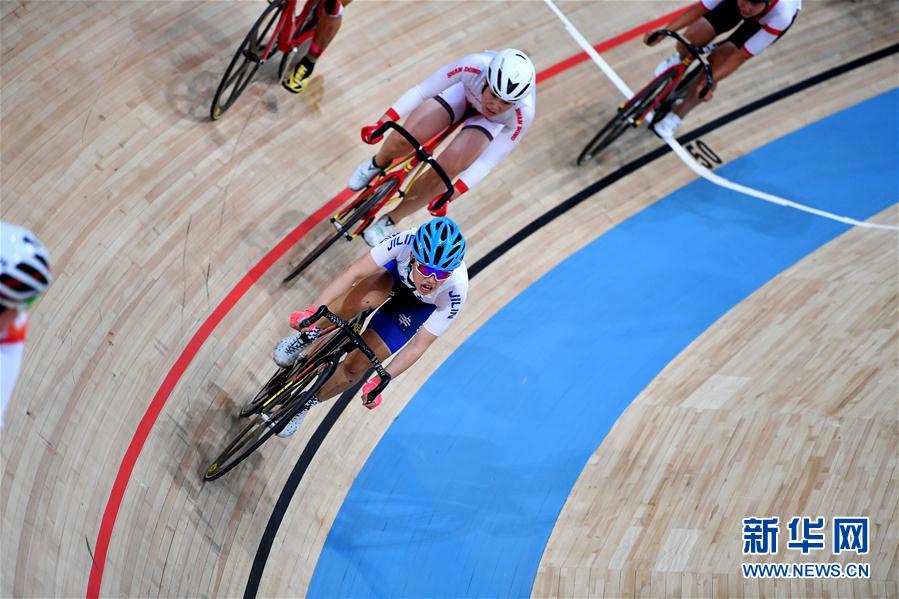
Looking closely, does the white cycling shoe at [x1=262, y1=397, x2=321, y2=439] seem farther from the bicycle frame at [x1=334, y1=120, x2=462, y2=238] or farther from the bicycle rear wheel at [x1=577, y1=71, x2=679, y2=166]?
the bicycle rear wheel at [x1=577, y1=71, x2=679, y2=166]

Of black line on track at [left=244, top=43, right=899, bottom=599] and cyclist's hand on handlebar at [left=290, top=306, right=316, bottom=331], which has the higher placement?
cyclist's hand on handlebar at [left=290, top=306, right=316, bottom=331]

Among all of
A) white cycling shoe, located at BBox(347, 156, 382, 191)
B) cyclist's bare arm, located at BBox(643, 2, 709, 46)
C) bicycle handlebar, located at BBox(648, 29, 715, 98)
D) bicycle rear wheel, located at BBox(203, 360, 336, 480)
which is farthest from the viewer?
cyclist's bare arm, located at BBox(643, 2, 709, 46)

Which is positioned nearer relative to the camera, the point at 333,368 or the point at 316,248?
the point at 333,368

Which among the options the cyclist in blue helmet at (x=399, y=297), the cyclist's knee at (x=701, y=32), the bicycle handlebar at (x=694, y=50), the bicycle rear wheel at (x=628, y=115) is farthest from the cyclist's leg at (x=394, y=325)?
the cyclist's knee at (x=701, y=32)

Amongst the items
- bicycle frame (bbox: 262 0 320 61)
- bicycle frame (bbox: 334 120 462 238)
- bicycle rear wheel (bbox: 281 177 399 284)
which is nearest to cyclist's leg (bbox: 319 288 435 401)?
bicycle frame (bbox: 334 120 462 238)

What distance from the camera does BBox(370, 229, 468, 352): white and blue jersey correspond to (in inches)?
185

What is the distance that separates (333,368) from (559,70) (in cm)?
387

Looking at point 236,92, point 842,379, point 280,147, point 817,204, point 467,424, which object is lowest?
point 842,379

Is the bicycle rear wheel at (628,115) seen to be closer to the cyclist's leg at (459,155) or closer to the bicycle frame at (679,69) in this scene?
the bicycle frame at (679,69)

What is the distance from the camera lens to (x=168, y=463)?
17.3 feet

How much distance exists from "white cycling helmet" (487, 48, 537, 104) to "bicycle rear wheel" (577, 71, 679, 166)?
1.98 m

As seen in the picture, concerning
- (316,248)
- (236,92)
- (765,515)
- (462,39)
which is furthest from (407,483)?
(462,39)

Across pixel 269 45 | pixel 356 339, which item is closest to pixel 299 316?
pixel 356 339

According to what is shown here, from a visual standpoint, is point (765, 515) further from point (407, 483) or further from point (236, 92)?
point (236, 92)
